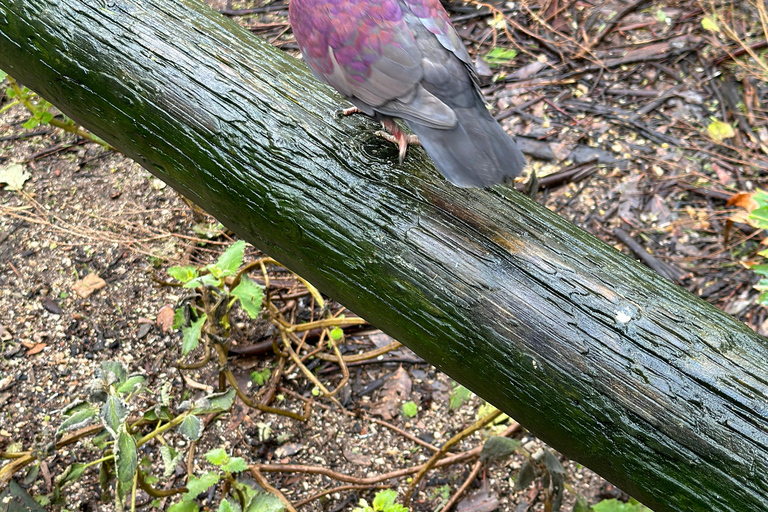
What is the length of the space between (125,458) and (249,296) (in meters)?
0.60

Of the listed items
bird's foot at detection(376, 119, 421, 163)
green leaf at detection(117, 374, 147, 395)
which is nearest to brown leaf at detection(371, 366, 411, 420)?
green leaf at detection(117, 374, 147, 395)

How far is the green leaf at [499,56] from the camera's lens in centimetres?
366

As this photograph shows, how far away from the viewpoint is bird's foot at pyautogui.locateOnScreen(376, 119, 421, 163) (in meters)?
1.69

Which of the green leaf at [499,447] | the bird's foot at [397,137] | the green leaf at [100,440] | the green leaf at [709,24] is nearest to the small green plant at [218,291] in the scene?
the green leaf at [100,440]

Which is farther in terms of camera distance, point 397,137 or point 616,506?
point 616,506

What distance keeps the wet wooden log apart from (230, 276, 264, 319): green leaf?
0.27 m

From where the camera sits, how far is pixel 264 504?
1.71 metres

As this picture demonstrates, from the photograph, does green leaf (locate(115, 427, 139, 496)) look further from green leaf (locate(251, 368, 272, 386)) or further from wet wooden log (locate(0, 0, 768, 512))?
green leaf (locate(251, 368, 272, 386))

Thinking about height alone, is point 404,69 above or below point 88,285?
above

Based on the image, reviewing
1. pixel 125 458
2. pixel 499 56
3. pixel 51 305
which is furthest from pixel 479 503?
pixel 499 56

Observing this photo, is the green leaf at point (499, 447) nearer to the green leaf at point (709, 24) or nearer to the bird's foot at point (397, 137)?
the bird's foot at point (397, 137)

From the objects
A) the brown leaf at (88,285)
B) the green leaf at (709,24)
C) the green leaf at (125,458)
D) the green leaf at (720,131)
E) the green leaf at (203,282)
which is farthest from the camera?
the green leaf at (709,24)

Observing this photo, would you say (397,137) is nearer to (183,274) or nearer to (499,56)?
(183,274)

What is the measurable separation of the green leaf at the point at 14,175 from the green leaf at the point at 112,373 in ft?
6.42
